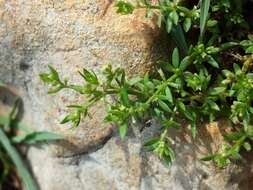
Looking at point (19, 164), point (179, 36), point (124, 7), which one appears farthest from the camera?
point (19, 164)

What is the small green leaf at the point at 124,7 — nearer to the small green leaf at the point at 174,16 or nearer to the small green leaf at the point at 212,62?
the small green leaf at the point at 174,16

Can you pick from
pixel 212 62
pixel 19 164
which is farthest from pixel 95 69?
pixel 19 164

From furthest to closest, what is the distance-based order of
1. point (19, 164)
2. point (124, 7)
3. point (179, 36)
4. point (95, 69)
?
point (19, 164)
point (95, 69)
point (179, 36)
point (124, 7)

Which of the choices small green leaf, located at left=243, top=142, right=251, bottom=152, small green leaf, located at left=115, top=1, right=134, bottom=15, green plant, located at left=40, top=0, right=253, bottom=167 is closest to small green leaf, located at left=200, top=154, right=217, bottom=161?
green plant, located at left=40, top=0, right=253, bottom=167

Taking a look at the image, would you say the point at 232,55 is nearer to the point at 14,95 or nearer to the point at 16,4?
the point at 16,4

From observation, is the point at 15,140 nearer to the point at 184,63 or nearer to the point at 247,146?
the point at 184,63

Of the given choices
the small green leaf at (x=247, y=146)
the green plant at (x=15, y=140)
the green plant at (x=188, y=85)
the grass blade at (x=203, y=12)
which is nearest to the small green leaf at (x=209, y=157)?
the green plant at (x=188, y=85)
